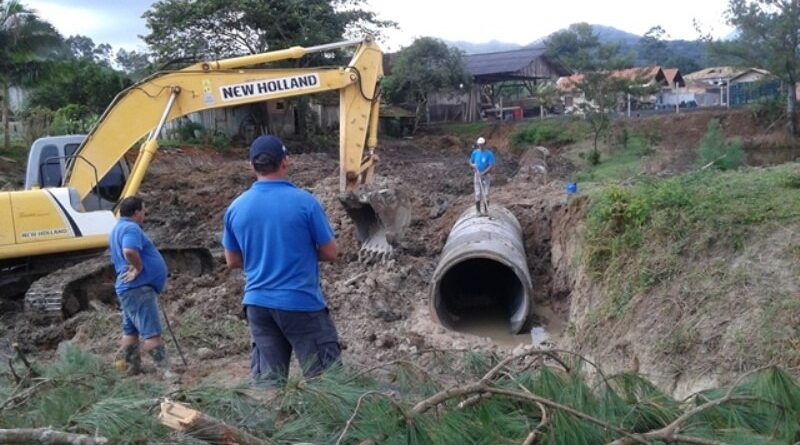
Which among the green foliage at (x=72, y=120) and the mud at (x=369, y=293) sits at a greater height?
the green foliage at (x=72, y=120)

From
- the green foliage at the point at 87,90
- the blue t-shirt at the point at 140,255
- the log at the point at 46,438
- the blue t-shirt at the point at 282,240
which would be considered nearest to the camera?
the log at the point at 46,438

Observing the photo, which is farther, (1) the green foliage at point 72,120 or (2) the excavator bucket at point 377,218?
(1) the green foliage at point 72,120

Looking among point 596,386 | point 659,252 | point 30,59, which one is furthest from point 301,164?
point 596,386

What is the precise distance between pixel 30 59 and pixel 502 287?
14937 millimetres

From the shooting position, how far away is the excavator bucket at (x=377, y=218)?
11312mm

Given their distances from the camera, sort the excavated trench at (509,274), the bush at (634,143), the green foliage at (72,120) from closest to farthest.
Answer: the excavated trench at (509,274) < the green foliage at (72,120) < the bush at (634,143)

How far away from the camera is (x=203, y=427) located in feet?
9.36

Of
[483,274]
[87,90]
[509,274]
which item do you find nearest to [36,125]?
[87,90]

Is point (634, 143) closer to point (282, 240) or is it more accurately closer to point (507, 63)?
point (507, 63)

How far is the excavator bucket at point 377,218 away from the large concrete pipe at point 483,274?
29.0 inches

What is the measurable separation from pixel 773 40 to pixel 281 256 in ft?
91.8

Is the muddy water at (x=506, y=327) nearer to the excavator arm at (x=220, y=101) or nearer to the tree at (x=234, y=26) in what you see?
the excavator arm at (x=220, y=101)

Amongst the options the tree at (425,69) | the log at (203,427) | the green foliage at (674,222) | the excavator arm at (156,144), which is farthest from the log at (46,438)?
the tree at (425,69)

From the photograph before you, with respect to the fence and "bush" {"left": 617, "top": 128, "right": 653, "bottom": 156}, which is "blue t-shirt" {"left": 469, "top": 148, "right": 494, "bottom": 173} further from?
the fence
